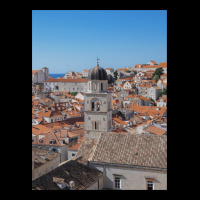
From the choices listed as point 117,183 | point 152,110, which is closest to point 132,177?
point 117,183

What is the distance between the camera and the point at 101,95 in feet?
72.8

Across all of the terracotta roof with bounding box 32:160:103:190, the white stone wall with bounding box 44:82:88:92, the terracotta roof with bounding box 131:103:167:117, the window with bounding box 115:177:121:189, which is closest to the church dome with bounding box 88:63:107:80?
the terracotta roof with bounding box 32:160:103:190

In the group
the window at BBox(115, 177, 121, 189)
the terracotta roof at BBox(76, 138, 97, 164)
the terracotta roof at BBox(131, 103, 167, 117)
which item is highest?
the terracotta roof at BBox(131, 103, 167, 117)

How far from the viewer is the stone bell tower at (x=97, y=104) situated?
72.9 feet

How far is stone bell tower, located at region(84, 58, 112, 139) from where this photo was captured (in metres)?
22.2

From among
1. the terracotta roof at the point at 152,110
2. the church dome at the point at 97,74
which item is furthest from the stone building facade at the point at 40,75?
the church dome at the point at 97,74

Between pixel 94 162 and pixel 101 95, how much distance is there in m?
7.58

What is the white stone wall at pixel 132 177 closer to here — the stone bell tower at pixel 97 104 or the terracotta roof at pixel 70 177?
the terracotta roof at pixel 70 177

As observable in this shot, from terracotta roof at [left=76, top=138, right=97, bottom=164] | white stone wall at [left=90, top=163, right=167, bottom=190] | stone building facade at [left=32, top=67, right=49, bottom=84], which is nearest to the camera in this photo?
white stone wall at [left=90, top=163, right=167, bottom=190]

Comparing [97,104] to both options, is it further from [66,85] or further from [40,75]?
[40,75]

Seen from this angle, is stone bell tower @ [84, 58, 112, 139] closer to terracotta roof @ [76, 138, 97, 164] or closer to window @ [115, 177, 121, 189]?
terracotta roof @ [76, 138, 97, 164]

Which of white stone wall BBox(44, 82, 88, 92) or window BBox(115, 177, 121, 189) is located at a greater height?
white stone wall BBox(44, 82, 88, 92)
